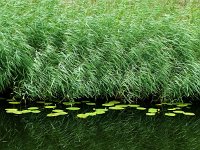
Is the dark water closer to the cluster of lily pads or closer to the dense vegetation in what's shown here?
the cluster of lily pads

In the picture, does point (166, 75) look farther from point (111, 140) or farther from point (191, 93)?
point (111, 140)

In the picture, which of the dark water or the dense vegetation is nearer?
the dark water

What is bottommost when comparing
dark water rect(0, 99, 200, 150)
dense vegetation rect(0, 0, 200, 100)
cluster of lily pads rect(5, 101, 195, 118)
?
dark water rect(0, 99, 200, 150)

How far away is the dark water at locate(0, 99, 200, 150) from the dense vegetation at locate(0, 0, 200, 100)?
43cm

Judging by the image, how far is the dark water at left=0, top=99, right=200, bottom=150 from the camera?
5.14 meters

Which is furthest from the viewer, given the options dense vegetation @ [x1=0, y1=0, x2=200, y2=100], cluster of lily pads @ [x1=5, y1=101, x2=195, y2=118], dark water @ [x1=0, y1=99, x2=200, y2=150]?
dense vegetation @ [x1=0, y1=0, x2=200, y2=100]

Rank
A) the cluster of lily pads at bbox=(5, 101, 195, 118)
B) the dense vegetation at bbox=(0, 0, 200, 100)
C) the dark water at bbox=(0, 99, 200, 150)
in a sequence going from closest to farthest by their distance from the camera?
1. the dark water at bbox=(0, 99, 200, 150)
2. the cluster of lily pads at bbox=(5, 101, 195, 118)
3. the dense vegetation at bbox=(0, 0, 200, 100)

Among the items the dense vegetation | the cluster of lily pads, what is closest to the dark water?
the cluster of lily pads

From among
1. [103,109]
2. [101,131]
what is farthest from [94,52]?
[101,131]

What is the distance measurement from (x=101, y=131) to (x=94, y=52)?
4.96 ft

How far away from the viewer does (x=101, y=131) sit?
5652mm

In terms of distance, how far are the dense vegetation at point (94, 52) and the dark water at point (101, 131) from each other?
0.43m

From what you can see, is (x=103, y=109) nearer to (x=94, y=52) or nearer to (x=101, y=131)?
(x=101, y=131)

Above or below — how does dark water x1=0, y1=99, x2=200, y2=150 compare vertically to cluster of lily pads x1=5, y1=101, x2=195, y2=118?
below
